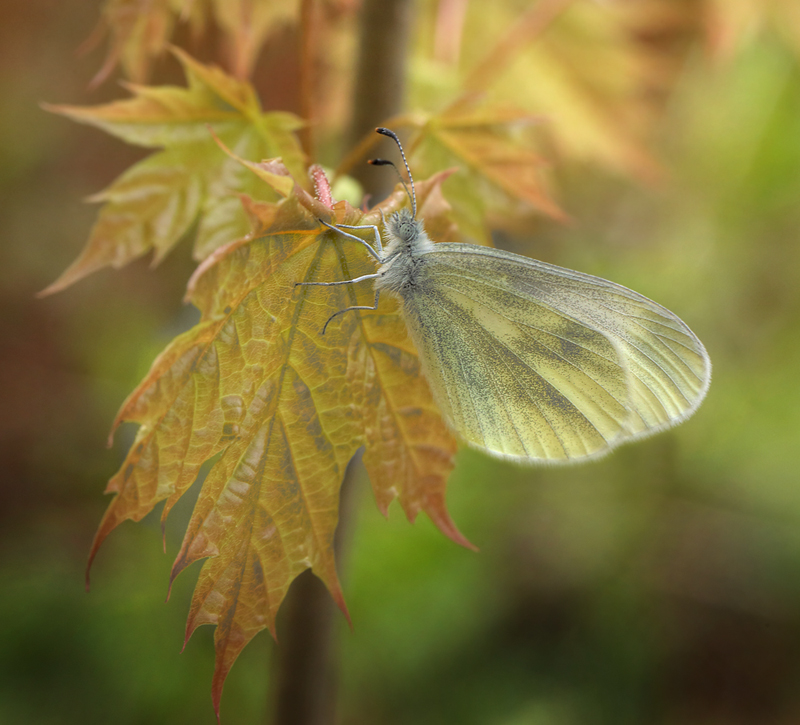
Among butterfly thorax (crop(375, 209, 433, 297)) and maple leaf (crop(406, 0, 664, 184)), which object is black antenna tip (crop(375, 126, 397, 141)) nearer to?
butterfly thorax (crop(375, 209, 433, 297))

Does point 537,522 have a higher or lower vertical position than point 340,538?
lower

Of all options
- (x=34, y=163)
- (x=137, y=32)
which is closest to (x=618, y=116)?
(x=137, y=32)

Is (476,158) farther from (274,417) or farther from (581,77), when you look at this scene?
(581,77)

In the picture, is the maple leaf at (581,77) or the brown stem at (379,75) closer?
the brown stem at (379,75)

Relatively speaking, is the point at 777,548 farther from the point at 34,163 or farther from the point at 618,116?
the point at 34,163

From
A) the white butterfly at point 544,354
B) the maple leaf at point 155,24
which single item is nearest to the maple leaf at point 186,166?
the maple leaf at point 155,24

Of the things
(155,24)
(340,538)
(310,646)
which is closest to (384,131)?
(155,24)

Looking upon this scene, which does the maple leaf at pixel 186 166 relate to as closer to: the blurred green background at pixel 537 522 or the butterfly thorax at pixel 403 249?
the butterfly thorax at pixel 403 249
